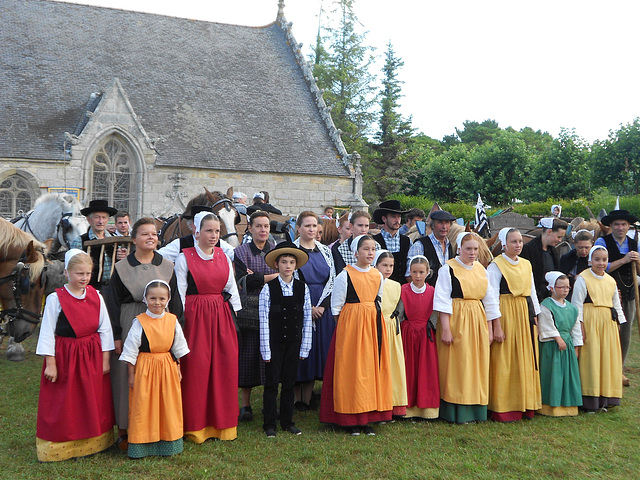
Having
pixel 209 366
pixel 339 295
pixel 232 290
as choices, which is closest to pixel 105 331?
pixel 209 366

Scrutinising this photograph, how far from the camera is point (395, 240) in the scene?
6.74m

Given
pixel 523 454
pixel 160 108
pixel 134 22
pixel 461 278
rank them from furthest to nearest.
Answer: pixel 134 22
pixel 160 108
pixel 461 278
pixel 523 454

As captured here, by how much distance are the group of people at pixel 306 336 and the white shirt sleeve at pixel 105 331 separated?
0.01 meters

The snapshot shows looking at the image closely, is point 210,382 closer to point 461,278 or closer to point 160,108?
point 461,278

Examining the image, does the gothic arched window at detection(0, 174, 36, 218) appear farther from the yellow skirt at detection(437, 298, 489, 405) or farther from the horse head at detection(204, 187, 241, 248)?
the yellow skirt at detection(437, 298, 489, 405)

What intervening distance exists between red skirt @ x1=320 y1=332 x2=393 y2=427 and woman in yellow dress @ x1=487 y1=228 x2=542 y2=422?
1.21m

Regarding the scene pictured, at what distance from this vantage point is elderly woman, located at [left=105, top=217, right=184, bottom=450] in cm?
464

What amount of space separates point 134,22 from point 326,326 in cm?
2065

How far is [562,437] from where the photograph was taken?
5.26 meters

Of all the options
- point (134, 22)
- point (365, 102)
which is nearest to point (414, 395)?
point (134, 22)

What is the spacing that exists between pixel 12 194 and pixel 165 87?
261 inches

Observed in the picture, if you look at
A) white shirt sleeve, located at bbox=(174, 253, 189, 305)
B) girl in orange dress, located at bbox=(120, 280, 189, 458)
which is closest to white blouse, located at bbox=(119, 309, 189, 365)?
girl in orange dress, located at bbox=(120, 280, 189, 458)

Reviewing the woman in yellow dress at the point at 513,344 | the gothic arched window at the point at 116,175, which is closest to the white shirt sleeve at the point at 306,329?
the woman in yellow dress at the point at 513,344

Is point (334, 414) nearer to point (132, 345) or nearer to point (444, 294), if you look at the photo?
point (444, 294)
